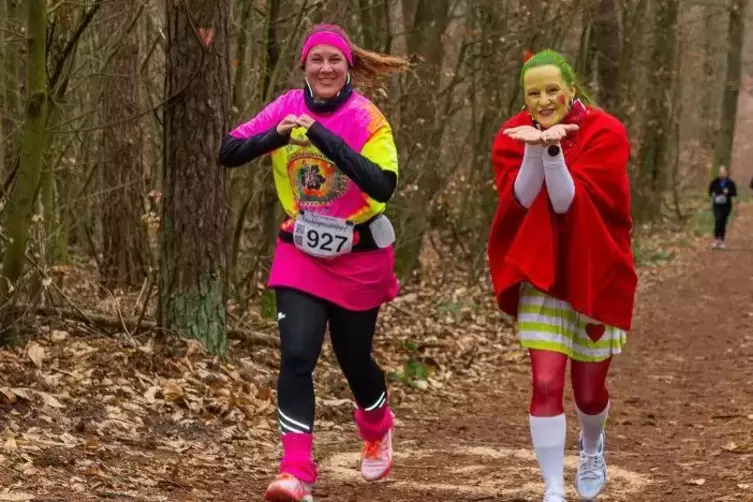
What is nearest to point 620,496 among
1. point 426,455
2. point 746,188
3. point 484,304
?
point 426,455

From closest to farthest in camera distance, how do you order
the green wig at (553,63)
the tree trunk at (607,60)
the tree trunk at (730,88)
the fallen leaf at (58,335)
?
the green wig at (553,63)
the fallen leaf at (58,335)
the tree trunk at (607,60)
the tree trunk at (730,88)

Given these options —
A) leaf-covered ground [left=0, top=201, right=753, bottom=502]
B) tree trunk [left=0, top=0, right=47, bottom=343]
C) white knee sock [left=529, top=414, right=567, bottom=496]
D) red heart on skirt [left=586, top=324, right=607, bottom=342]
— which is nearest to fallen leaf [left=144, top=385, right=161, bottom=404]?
leaf-covered ground [left=0, top=201, right=753, bottom=502]

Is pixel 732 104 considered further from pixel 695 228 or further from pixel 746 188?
pixel 746 188

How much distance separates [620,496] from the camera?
17.8 ft

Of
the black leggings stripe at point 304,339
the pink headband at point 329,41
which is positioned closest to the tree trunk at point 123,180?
the pink headband at point 329,41

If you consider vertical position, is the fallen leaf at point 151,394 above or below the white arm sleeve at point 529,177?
below

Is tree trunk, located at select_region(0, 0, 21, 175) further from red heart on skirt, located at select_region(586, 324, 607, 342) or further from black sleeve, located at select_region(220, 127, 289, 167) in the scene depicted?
red heart on skirt, located at select_region(586, 324, 607, 342)

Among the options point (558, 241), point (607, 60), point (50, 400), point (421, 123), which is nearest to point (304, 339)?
point (558, 241)

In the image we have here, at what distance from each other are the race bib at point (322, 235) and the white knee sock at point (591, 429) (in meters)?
1.32

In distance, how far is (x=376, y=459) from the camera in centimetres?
547

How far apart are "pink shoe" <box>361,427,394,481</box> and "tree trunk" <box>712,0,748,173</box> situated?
27.1 metres

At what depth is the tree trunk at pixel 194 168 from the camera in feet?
24.1

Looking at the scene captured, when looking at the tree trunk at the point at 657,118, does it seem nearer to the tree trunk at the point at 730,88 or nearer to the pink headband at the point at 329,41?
the tree trunk at the point at 730,88

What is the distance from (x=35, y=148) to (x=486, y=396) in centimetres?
449
